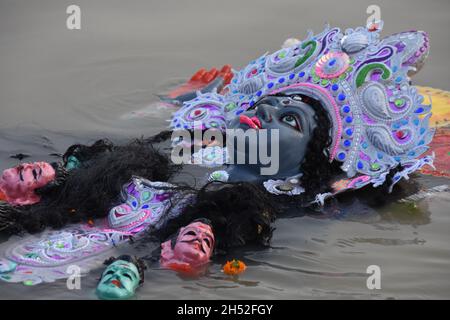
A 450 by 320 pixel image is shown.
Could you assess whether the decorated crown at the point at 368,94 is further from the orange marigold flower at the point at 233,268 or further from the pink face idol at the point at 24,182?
the pink face idol at the point at 24,182

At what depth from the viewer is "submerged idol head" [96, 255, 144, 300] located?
12.2 feet

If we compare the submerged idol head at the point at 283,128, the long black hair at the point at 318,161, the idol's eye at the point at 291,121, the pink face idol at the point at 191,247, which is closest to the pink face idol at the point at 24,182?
the pink face idol at the point at 191,247

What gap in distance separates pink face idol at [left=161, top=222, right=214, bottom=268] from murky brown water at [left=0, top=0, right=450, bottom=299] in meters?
0.10

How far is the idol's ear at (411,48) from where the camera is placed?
5180 mm

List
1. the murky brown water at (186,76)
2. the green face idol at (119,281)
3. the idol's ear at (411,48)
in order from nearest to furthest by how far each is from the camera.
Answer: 1. the green face idol at (119,281)
2. the murky brown water at (186,76)
3. the idol's ear at (411,48)

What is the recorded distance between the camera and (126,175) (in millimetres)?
4719

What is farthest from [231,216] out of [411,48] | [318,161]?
[411,48]

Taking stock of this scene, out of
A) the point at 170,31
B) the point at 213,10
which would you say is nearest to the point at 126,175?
the point at 170,31

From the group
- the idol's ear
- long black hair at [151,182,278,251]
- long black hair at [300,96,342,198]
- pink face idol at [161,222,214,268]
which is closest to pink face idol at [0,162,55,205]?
long black hair at [151,182,278,251]

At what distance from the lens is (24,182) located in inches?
182

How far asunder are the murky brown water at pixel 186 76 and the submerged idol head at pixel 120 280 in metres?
0.07

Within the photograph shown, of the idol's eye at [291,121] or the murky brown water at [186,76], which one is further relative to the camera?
the idol's eye at [291,121]

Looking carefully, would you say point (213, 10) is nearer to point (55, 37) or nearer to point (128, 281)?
point (55, 37)

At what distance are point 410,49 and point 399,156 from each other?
77cm
